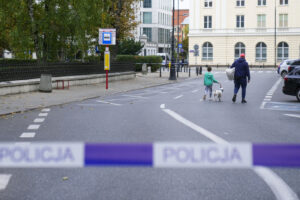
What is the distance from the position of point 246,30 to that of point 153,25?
30.9 metres

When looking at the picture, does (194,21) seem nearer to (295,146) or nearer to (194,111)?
(194,111)

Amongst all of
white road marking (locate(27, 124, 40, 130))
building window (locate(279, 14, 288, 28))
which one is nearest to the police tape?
white road marking (locate(27, 124, 40, 130))

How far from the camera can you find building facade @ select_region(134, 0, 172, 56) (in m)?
109

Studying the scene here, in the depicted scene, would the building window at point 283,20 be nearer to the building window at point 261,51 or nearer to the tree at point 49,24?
the building window at point 261,51

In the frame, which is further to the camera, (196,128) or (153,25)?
(153,25)

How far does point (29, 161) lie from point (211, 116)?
11.2m

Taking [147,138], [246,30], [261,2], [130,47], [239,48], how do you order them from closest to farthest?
[147,138], [130,47], [261,2], [246,30], [239,48]

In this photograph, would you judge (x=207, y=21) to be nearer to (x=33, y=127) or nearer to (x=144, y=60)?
(x=144, y=60)

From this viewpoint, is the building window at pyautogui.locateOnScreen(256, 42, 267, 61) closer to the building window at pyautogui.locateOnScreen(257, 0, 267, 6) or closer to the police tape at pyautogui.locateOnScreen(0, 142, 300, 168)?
the building window at pyautogui.locateOnScreen(257, 0, 267, 6)

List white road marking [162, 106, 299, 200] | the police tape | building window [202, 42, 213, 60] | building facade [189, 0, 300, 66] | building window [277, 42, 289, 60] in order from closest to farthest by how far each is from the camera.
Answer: the police tape → white road marking [162, 106, 299, 200] → building facade [189, 0, 300, 66] → building window [277, 42, 289, 60] → building window [202, 42, 213, 60]

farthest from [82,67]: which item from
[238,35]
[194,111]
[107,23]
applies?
[238,35]

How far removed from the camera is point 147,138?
1002cm

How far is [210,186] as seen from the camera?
6012 mm

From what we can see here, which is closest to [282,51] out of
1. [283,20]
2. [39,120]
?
[283,20]
